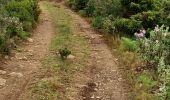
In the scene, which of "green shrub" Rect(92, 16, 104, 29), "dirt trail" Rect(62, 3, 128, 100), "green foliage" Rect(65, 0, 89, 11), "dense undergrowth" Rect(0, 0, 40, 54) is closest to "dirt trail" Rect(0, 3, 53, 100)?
"dense undergrowth" Rect(0, 0, 40, 54)

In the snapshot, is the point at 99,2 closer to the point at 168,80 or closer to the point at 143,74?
the point at 143,74

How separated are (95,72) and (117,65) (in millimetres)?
1244

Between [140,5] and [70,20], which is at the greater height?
[140,5]

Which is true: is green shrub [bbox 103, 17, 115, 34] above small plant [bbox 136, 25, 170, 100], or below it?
below

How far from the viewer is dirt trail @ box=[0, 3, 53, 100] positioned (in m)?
11.7

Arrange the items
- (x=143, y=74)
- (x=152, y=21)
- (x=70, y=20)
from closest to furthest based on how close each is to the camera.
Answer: (x=143, y=74)
(x=152, y=21)
(x=70, y=20)

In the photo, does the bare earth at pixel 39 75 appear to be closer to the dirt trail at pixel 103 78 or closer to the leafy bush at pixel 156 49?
the dirt trail at pixel 103 78

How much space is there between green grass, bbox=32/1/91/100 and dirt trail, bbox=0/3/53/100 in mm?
330

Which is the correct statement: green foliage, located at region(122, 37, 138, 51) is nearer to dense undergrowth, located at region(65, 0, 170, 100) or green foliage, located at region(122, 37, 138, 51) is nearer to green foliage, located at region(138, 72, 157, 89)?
dense undergrowth, located at region(65, 0, 170, 100)

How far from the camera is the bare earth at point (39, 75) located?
11.9 metres

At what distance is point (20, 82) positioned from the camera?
40.8 ft

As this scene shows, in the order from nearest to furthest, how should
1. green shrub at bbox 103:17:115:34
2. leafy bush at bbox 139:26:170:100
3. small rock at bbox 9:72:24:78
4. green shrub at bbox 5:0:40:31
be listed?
small rock at bbox 9:72:24:78 → leafy bush at bbox 139:26:170:100 → green shrub at bbox 103:17:115:34 → green shrub at bbox 5:0:40:31

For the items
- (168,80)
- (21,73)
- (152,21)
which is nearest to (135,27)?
(152,21)

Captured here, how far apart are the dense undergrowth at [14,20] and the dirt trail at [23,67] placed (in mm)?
468
